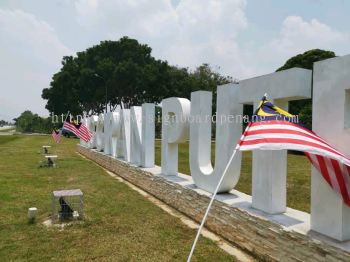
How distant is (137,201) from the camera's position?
8.87 m

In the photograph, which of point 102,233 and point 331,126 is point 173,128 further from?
point 331,126

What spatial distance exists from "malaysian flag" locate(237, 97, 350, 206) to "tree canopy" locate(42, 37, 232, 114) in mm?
35514

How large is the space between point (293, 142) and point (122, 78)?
36.6 meters

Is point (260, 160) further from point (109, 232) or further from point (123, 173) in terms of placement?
point (123, 173)

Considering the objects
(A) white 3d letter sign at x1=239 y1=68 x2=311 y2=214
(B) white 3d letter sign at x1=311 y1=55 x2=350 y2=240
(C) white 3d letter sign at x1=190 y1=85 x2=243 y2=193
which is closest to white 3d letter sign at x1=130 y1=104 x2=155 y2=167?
(C) white 3d letter sign at x1=190 y1=85 x2=243 y2=193

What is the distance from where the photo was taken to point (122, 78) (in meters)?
39.2

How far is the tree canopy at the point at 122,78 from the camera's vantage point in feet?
130

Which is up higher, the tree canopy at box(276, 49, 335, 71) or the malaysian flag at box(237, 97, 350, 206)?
the tree canopy at box(276, 49, 335, 71)

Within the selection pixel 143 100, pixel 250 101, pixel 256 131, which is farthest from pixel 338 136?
pixel 143 100

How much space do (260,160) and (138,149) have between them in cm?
664

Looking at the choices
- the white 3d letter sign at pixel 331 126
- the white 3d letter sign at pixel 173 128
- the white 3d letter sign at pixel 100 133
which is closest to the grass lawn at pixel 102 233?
the white 3d letter sign at pixel 173 128

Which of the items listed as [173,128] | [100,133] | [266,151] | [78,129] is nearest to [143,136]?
[173,128]

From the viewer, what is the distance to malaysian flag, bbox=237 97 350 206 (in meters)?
3.75

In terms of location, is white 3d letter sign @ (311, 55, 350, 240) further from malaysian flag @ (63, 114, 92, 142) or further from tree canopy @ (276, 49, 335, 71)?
tree canopy @ (276, 49, 335, 71)
